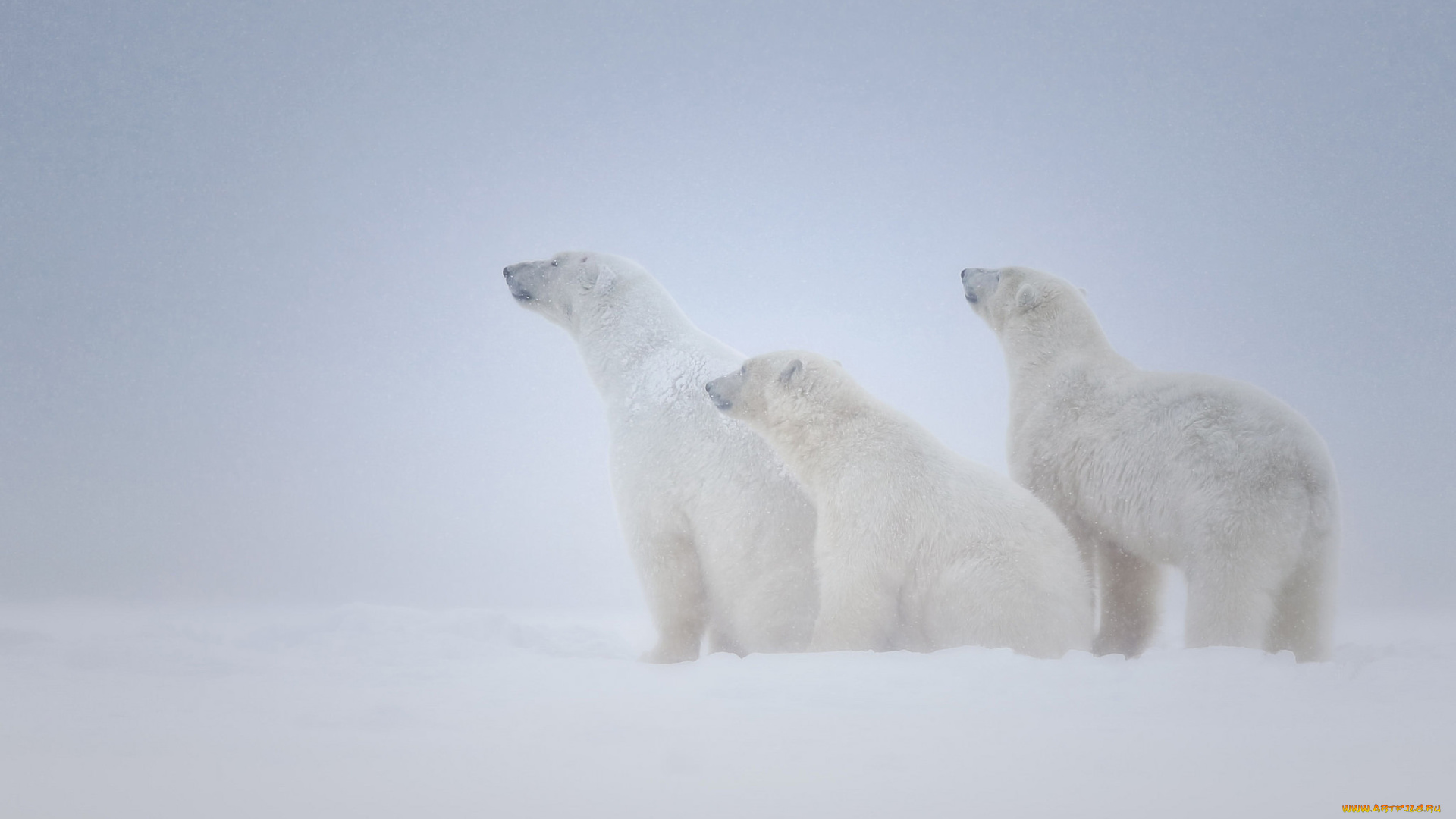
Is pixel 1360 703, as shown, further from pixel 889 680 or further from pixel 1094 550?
pixel 1094 550

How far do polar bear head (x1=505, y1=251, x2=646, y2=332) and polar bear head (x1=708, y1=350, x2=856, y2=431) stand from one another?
101 cm

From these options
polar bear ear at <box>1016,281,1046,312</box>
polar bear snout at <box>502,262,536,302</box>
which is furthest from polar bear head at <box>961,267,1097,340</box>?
polar bear snout at <box>502,262,536,302</box>

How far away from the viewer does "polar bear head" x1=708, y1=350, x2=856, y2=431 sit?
3.56m

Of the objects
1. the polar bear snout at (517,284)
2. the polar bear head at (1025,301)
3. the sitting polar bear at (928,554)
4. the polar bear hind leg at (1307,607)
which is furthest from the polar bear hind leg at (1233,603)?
the polar bear snout at (517,284)

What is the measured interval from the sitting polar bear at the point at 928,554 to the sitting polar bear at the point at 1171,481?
1.21 feet

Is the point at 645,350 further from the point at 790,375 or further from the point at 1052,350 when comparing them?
the point at 1052,350

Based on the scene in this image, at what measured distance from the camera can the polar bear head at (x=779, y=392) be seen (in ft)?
11.7

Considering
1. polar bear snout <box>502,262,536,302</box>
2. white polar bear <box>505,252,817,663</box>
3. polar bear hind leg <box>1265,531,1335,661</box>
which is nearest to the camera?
polar bear hind leg <box>1265,531,1335,661</box>

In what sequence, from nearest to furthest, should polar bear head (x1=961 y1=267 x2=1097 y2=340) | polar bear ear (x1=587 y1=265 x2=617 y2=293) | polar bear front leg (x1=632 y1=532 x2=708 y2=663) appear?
polar bear front leg (x1=632 y1=532 x2=708 y2=663)
polar bear head (x1=961 y1=267 x2=1097 y2=340)
polar bear ear (x1=587 y1=265 x2=617 y2=293)

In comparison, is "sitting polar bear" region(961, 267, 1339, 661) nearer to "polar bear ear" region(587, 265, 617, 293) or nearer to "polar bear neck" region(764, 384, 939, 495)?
"polar bear neck" region(764, 384, 939, 495)

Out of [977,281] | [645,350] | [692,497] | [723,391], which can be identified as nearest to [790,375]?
[723,391]

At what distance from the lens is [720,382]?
11.9 ft

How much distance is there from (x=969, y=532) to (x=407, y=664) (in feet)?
6.13

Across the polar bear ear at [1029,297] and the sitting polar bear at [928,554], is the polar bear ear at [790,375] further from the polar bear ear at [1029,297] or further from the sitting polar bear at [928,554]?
the polar bear ear at [1029,297]
